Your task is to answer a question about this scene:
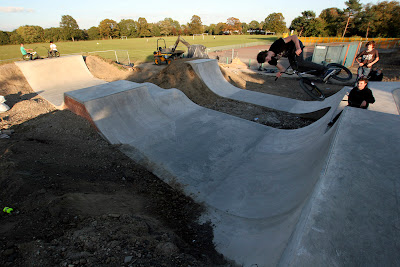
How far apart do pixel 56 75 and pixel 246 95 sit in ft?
40.3

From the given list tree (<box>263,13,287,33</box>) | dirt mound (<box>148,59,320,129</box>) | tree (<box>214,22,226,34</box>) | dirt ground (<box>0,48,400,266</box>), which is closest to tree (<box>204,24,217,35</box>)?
tree (<box>214,22,226,34</box>)

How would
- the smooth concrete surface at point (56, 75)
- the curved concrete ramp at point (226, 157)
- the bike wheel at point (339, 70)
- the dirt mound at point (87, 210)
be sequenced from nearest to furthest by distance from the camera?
the dirt mound at point (87, 210) → the curved concrete ramp at point (226, 157) → the bike wheel at point (339, 70) → the smooth concrete surface at point (56, 75)

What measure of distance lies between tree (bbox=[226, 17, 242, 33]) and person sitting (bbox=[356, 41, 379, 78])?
4578 inches

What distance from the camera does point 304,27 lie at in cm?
5322

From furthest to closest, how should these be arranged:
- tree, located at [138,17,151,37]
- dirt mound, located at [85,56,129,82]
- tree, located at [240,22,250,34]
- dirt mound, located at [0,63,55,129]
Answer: tree, located at [240,22,250,34], tree, located at [138,17,151,37], dirt mound, located at [85,56,129,82], dirt mound, located at [0,63,55,129]

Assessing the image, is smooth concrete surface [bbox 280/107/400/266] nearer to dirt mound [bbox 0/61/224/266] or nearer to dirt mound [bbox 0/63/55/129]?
dirt mound [bbox 0/61/224/266]

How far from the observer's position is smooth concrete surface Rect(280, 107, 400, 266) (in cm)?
163

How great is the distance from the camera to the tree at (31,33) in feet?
194

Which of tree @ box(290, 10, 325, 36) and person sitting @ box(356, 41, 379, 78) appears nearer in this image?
person sitting @ box(356, 41, 379, 78)

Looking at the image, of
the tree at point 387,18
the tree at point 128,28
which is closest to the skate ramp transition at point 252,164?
the tree at point 387,18

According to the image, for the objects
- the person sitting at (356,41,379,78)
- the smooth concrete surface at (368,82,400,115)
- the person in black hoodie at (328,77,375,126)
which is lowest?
the smooth concrete surface at (368,82,400,115)

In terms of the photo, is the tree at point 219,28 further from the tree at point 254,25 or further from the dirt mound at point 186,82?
the dirt mound at point 186,82

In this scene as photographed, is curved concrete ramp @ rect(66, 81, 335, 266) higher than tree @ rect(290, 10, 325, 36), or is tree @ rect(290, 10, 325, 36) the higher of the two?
tree @ rect(290, 10, 325, 36)

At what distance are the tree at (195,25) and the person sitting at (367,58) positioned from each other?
105 metres
